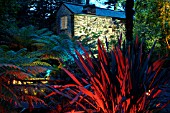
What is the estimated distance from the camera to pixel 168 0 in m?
9.02

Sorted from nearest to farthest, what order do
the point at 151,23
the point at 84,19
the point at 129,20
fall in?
1. the point at 129,20
2. the point at 151,23
3. the point at 84,19

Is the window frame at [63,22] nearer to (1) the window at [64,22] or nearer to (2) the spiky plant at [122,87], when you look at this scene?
(1) the window at [64,22]

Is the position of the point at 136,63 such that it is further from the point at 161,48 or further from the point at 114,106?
the point at 161,48

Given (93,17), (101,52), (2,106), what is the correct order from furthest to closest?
1. (93,17)
2. (101,52)
3. (2,106)

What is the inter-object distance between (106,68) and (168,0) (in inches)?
307

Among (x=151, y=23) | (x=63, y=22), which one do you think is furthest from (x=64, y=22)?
(x=151, y=23)

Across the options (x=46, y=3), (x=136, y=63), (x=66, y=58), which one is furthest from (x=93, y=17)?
(x=136, y=63)

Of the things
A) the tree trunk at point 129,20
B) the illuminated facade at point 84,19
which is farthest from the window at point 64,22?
the tree trunk at point 129,20

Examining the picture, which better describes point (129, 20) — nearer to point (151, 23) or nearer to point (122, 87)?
point (151, 23)

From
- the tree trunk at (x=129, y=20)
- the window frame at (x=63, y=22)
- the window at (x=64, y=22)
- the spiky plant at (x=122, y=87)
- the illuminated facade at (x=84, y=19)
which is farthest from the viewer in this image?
the window at (x=64, y=22)

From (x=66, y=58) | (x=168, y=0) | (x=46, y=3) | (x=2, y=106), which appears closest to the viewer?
(x=2, y=106)

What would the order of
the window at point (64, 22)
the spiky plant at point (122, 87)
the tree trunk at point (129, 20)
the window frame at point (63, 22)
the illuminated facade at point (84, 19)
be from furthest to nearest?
the window at point (64, 22)
the window frame at point (63, 22)
the illuminated facade at point (84, 19)
the tree trunk at point (129, 20)
the spiky plant at point (122, 87)

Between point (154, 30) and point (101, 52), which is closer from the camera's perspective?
point (101, 52)

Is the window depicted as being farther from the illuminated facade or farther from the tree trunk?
the tree trunk
